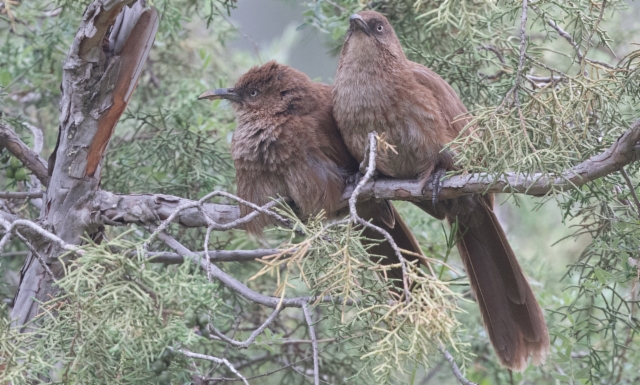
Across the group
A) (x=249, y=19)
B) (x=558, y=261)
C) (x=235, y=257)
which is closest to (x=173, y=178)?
(x=235, y=257)

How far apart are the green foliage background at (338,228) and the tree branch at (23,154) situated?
29cm

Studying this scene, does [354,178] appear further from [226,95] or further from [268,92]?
[226,95]

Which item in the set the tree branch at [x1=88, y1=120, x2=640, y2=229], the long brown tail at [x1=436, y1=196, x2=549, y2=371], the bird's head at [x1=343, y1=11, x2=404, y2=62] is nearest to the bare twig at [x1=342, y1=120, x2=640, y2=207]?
the tree branch at [x1=88, y1=120, x2=640, y2=229]

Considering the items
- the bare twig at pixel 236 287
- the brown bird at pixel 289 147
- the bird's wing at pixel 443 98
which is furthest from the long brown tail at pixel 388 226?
the bare twig at pixel 236 287

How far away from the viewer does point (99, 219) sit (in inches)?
126

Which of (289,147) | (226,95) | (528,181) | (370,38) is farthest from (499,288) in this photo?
(226,95)

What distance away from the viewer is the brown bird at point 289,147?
363cm

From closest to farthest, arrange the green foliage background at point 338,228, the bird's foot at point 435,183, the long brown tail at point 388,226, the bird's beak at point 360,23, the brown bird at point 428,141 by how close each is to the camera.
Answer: the green foliage background at point 338,228 → the bird's foot at point 435,183 → the brown bird at point 428,141 → the bird's beak at point 360,23 → the long brown tail at point 388,226

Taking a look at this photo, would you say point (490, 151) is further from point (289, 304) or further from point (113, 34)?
point (113, 34)

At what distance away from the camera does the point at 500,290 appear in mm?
Answer: 3910

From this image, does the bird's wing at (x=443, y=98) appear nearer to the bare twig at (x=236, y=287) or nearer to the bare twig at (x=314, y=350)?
the bare twig at (x=236, y=287)

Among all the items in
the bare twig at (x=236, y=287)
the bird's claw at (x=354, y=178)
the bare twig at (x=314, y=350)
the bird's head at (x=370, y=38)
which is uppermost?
the bird's head at (x=370, y=38)

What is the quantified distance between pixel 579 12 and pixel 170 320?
2.24 m

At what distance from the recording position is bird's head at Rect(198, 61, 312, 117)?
3854 millimetres
